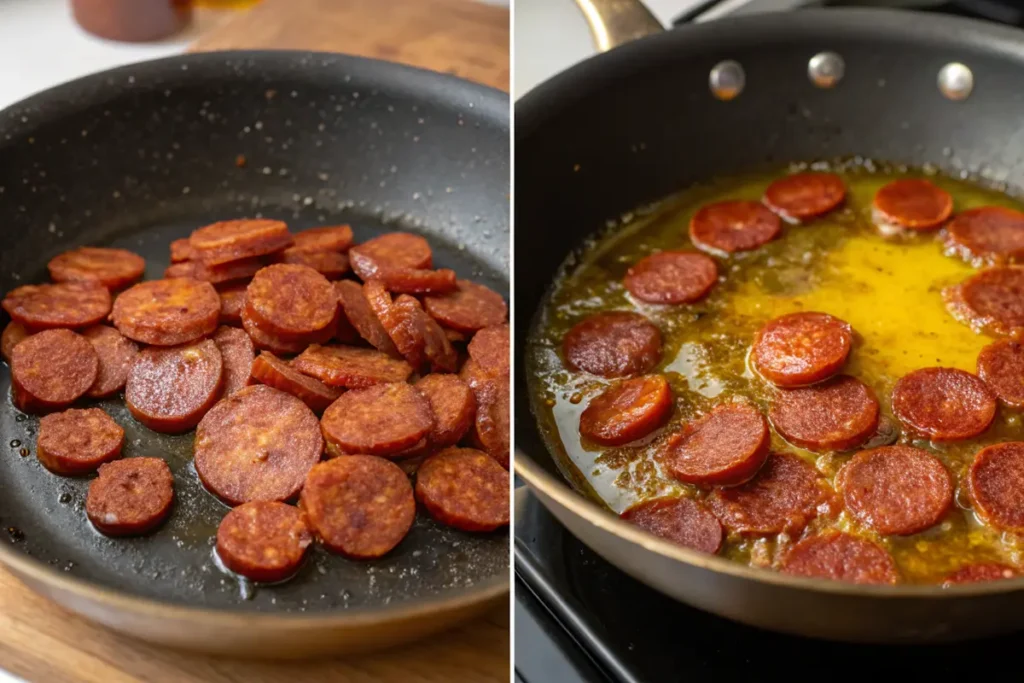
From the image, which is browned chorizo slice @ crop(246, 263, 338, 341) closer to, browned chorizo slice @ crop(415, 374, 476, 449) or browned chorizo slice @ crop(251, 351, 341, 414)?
browned chorizo slice @ crop(251, 351, 341, 414)

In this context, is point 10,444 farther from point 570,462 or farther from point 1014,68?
point 1014,68

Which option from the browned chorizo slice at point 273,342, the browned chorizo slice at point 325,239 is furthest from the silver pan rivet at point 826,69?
the browned chorizo slice at point 273,342

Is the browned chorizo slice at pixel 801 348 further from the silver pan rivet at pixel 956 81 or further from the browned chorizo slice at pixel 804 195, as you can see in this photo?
the silver pan rivet at pixel 956 81

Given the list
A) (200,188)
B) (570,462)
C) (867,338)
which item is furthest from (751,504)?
(200,188)

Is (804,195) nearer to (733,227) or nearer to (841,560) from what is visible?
(733,227)

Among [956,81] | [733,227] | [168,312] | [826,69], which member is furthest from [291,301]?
[956,81]

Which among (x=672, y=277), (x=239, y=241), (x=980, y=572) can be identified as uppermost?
(x=239, y=241)
